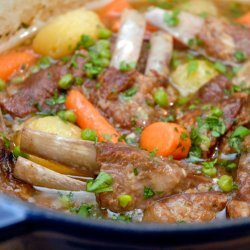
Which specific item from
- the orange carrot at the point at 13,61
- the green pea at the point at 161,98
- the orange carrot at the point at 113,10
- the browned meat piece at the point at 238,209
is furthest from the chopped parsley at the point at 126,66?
the browned meat piece at the point at 238,209

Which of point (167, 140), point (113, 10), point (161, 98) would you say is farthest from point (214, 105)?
point (113, 10)

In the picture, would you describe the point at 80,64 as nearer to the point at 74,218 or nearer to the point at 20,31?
the point at 20,31

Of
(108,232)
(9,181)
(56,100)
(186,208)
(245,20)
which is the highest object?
(108,232)

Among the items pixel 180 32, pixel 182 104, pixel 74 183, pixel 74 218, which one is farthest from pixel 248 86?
pixel 74 218

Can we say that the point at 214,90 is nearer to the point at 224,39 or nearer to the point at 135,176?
the point at 224,39

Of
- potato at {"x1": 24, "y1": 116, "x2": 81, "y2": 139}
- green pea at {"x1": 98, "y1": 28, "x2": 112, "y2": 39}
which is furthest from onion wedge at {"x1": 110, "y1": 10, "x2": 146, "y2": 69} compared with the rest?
potato at {"x1": 24, "y1": 116, "x2": 81, "y2": 139}

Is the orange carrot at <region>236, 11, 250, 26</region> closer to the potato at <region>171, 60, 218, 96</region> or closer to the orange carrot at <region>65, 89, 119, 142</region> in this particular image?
the potato at <region>171, 60, 218, 96</region>

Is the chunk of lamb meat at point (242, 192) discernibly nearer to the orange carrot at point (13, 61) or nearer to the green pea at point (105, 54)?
the green pea at point (105, 54)
